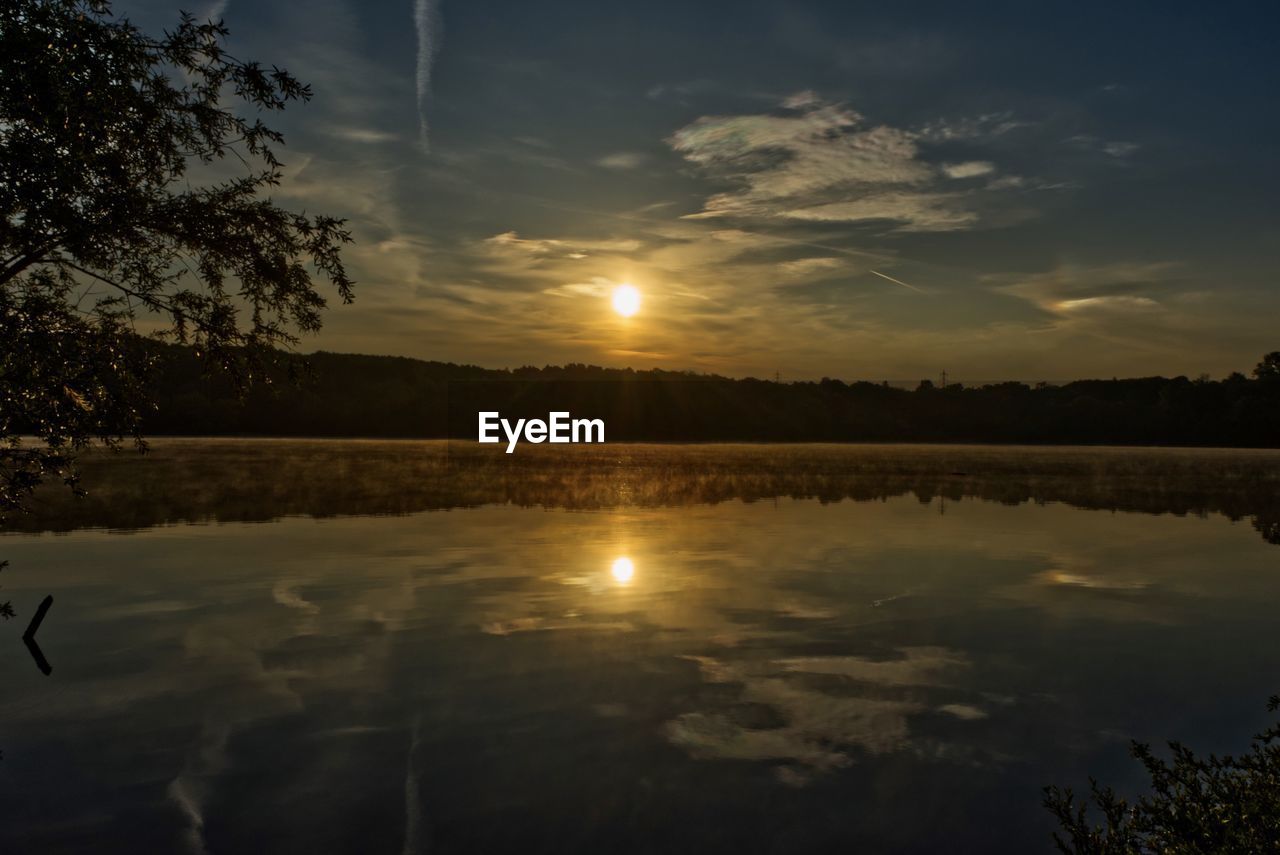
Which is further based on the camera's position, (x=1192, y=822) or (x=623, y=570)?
(x=623, y=570)

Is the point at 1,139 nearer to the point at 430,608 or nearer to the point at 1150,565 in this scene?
the point at 430,608

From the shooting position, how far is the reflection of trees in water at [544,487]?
44688 millimetres

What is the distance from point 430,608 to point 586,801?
38.0 feet

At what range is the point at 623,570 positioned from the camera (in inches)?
1055

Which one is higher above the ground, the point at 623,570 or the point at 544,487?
the point at 544,487

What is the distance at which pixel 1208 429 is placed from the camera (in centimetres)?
19288

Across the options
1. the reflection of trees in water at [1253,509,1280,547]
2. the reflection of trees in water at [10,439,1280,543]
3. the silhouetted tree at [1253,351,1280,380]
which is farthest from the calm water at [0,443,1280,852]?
the silhouetted tree at [1253,351,1280,380]

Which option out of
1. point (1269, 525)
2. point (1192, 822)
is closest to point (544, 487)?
point (1269, 525)

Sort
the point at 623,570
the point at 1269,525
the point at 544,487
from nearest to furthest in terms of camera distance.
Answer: the point at 623,570 < the point at 1269,525 < the point at 544,487

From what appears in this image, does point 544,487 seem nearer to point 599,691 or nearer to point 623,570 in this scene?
point 623,570

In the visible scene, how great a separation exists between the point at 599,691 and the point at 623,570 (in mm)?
12423

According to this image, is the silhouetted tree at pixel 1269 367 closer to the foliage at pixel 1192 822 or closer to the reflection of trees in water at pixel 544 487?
the reflection of trees in water at pixel 544 487

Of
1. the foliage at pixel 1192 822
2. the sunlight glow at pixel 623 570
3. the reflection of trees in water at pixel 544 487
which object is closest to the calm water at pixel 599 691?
the sunlight glow at pixel 623 570

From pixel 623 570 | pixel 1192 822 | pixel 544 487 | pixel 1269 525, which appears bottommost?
pixel 1269 525
